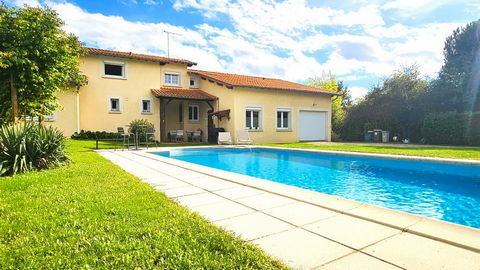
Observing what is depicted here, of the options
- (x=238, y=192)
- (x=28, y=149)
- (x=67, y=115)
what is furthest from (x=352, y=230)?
(x=67, y=115)

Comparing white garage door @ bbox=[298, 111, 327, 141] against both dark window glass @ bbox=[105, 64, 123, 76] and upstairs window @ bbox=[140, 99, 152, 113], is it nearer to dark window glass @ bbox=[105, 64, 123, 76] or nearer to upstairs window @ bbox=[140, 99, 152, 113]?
upstairs window @ bbox=[140, 99, 152, 113]

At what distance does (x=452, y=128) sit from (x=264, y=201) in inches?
714

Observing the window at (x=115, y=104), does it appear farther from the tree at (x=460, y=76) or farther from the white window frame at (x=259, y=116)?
the tree at (x=460, y=76)

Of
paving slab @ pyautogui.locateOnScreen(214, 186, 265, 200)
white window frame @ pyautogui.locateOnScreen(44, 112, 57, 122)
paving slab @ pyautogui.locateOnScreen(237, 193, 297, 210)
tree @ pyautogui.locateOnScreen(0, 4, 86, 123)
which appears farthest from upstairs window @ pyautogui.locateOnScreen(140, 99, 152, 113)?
paving slab @ pyautogui.locateOnScreen(237, 193, 297, 210)

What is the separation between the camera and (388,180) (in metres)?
7.96

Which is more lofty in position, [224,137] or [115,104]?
[115,104]

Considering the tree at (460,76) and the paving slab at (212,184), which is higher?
the tree at (460,76)

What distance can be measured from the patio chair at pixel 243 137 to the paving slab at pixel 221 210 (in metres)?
14.1

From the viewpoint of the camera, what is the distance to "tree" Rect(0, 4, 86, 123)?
793 cm

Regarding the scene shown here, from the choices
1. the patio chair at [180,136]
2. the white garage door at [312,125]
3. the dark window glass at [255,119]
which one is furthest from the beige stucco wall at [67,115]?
the white garage door at [312,125]

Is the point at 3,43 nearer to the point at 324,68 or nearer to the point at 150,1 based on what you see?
the point at 150,1

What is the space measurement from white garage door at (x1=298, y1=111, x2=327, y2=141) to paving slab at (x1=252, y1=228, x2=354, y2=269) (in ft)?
64.5

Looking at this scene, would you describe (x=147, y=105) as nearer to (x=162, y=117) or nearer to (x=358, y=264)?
(x=162, y=117)

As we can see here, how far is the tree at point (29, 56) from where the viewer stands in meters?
7.93
